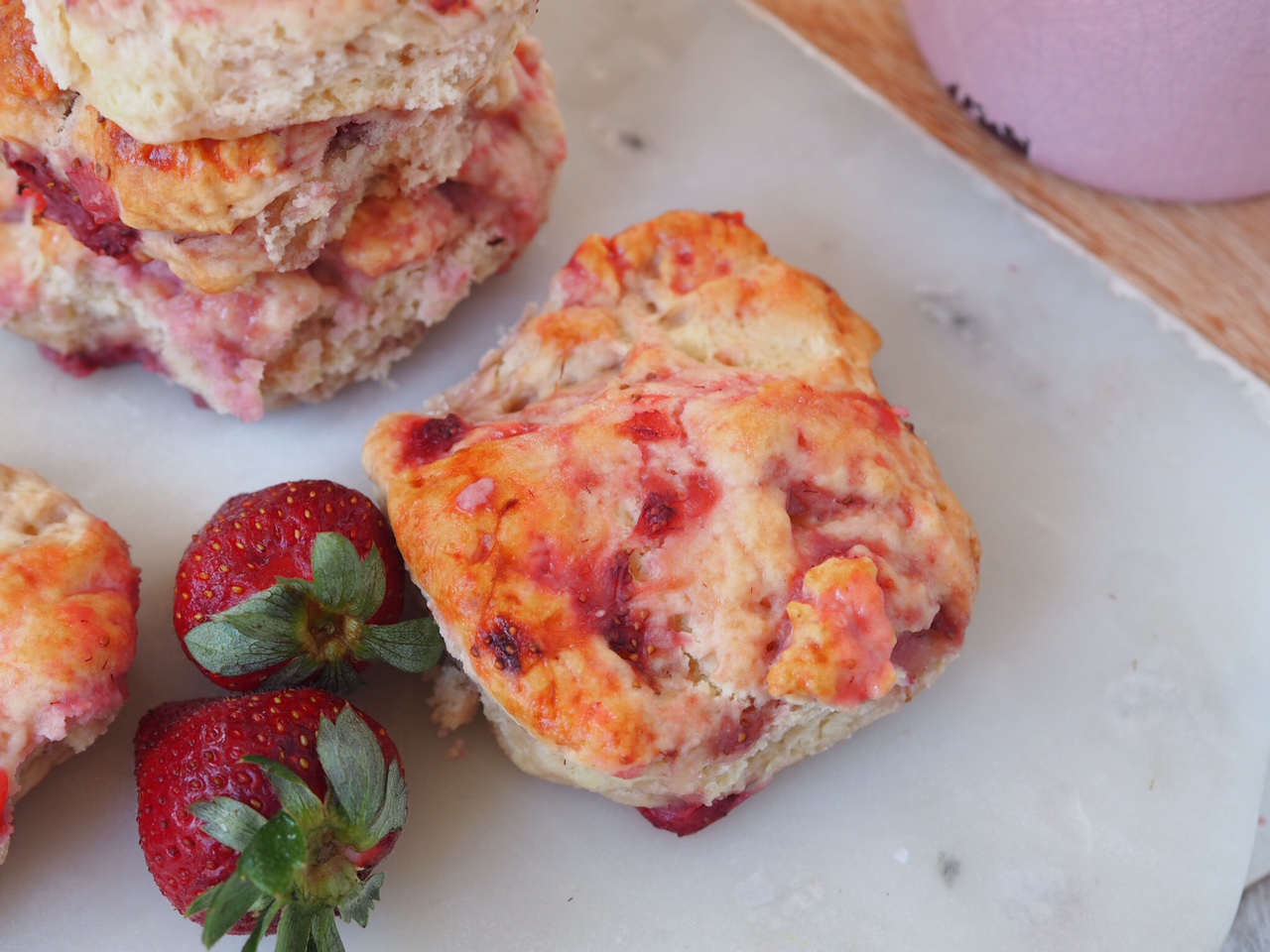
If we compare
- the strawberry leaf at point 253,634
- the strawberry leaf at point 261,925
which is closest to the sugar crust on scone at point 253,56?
the strawberry leaf at point 253,634

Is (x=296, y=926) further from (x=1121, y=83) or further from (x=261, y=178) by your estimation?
(x=1121, y=83)

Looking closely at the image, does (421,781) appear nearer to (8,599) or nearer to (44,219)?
(8,599)

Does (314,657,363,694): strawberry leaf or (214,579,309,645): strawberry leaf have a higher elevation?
(214,579,309,645): strawberry leaf

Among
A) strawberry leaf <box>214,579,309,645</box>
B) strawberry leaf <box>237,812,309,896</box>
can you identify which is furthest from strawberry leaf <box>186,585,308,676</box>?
strawberry leaf <box>237,812,309,896</box>

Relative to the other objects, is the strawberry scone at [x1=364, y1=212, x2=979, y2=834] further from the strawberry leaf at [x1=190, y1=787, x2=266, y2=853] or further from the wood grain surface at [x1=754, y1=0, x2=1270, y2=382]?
the wood grain surface at [x1=754, y1=0, x2=1270, y2=382]

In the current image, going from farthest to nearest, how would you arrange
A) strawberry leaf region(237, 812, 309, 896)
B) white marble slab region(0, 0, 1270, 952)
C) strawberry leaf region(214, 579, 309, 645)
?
white marble slab region(0, 0, 1270, 952) < strawberry leaf region(214, 579, 309, 645) < strawberry leaf region(237, 812, 309, 896)

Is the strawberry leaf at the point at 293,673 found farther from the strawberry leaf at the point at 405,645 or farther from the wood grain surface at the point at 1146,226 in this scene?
the wood grain surface at the point at 1146,226

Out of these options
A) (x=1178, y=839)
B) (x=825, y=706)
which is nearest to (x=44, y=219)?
(x=825, y=706)
